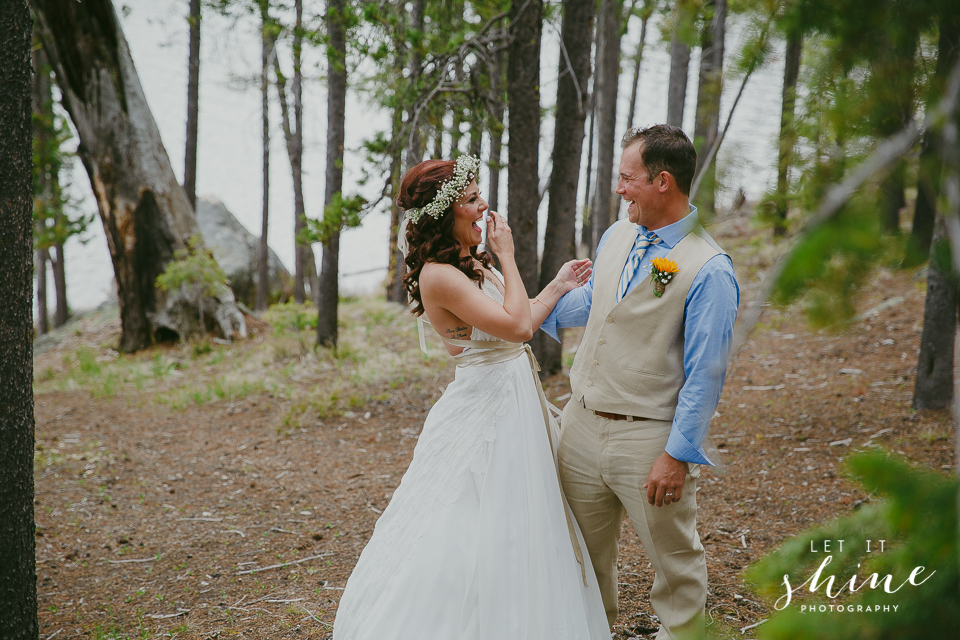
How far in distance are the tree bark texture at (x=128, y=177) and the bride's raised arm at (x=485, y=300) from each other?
9.30 metres

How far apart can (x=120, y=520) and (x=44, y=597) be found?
1.18m

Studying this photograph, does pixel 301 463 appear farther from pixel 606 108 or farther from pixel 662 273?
pixel 606 108

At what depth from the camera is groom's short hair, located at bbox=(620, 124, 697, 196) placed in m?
2.50

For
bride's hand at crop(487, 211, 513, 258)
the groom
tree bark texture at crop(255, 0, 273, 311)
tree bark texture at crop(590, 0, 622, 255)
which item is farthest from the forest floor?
tree bark texture at crop(255, 0, 273, 311)

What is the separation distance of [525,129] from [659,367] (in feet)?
15.4

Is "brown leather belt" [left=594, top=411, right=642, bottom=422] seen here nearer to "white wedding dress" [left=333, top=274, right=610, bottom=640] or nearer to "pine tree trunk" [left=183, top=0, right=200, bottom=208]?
"white wedding dress" [left=333, top=274, right=610, bottom=640]

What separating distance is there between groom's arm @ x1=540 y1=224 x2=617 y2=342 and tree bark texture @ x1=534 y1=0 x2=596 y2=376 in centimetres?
388

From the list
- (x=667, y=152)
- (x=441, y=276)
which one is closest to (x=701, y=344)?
(x=667, y=152)

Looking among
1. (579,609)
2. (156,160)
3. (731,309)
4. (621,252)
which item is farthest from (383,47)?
(156,160)

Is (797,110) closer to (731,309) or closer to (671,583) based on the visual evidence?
(731,309)

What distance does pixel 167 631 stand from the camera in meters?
3.36

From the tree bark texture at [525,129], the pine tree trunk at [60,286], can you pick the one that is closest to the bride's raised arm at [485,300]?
the tree bark texture at [525,129]

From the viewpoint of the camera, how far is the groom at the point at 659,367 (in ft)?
7.79

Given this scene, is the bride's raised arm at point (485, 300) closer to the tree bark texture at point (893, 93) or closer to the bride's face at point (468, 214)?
the bride's face at point (468, 214)
